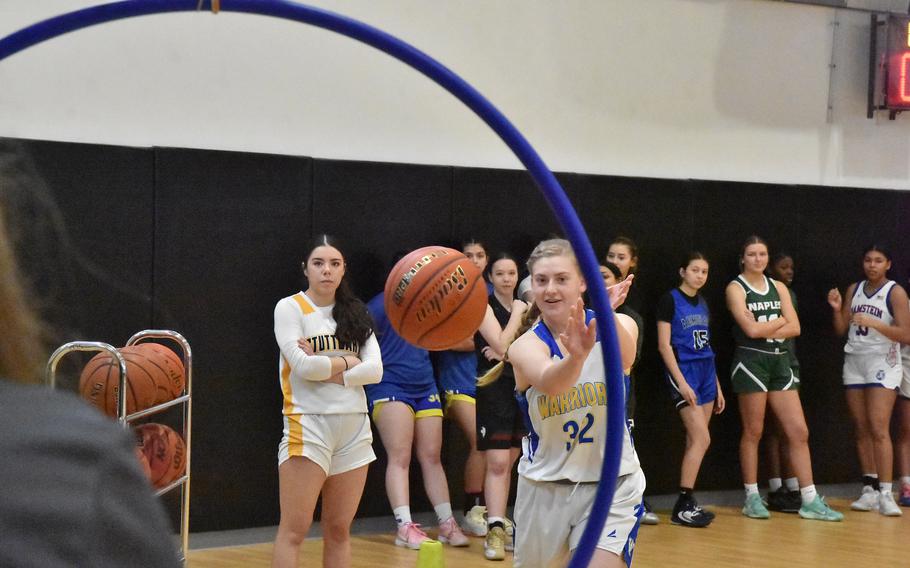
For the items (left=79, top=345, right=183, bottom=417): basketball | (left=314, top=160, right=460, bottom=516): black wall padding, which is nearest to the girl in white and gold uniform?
(left=79, top=345, right=183, bottom=417): basketball

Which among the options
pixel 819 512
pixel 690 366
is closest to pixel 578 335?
pixel 690 366

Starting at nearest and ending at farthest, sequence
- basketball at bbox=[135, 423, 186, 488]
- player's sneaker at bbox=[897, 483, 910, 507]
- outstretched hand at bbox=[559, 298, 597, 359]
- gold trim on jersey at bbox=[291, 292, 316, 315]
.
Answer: outstretched hand at bbox=[559, 298, 597, 359], basketball at bbox=[135, 423, 186, 488], gold trim on jersey at bbox=[291, 292, 316, 315], player's sneaker at bbox=[897, 483, 910, 507]

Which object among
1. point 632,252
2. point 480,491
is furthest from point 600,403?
point 632,252

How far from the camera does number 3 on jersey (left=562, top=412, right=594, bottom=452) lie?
13.5 feet

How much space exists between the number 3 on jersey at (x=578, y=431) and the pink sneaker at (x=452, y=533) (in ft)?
11.1

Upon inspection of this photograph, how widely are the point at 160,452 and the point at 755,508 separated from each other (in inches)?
205

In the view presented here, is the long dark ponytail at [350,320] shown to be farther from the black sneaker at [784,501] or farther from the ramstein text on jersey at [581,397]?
the black sneaker at [784,501]

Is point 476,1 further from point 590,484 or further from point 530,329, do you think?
point 590,484

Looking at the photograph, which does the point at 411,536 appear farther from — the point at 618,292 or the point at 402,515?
the point at 618,292

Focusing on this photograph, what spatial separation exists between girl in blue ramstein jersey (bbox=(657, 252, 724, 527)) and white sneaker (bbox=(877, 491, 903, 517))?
4.79 ft

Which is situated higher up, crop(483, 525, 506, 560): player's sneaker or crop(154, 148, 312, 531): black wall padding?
crop(154, 148, 312, 531): black wall padding

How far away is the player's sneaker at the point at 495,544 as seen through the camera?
6.93 m

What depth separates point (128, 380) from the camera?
15.7 ft

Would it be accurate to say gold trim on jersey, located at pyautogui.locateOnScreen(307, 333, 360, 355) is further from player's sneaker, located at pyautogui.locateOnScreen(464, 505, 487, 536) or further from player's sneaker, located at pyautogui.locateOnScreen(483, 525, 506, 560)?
player's sneaker, located at pyautogui.locateOnScreen(464, 505, 487, 536)
